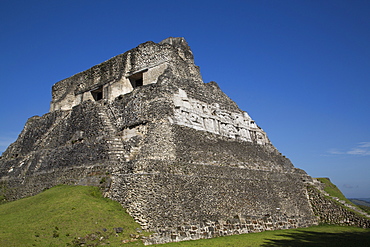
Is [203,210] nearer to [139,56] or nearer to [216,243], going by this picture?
[216,243]

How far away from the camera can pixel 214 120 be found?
23.2 metres

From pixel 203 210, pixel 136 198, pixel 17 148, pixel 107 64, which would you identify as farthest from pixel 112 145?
pixel 17 148

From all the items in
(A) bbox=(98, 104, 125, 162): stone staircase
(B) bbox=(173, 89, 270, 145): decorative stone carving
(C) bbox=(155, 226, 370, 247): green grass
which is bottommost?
(C) bbox=(155, 226, 370, 247): green grass

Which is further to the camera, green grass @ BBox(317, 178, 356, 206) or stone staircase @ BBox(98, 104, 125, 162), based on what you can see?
green grass @ BBox(317, 178, 356, 206)

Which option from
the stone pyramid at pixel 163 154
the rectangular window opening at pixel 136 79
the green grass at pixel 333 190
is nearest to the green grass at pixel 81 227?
the stone pyramid at pixel 163 154

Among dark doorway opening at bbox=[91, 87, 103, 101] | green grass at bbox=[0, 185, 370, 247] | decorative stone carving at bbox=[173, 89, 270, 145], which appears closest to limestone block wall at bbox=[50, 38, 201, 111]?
dark doorway opening at bbox=[91, 87, 103, 101]

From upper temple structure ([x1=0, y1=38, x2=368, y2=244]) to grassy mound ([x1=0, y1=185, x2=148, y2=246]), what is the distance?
814 millimetres

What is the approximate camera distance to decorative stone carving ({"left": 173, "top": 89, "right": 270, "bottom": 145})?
68.2 feet

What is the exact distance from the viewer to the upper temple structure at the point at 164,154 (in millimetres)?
15445

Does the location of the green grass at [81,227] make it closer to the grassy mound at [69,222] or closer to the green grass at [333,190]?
the grassy mound at [69,222]

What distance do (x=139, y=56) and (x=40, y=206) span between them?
14.1m

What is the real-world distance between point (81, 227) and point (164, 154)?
609 centimetres

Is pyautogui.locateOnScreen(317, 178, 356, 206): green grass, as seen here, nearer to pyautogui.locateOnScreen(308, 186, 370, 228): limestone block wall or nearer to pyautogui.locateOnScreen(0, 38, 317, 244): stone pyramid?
pyautogui.locateOnScreen(308, 186, 370, 228): limestone block wall

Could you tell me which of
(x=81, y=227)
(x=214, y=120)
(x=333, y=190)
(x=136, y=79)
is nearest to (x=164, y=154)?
(x=81, y=227)
